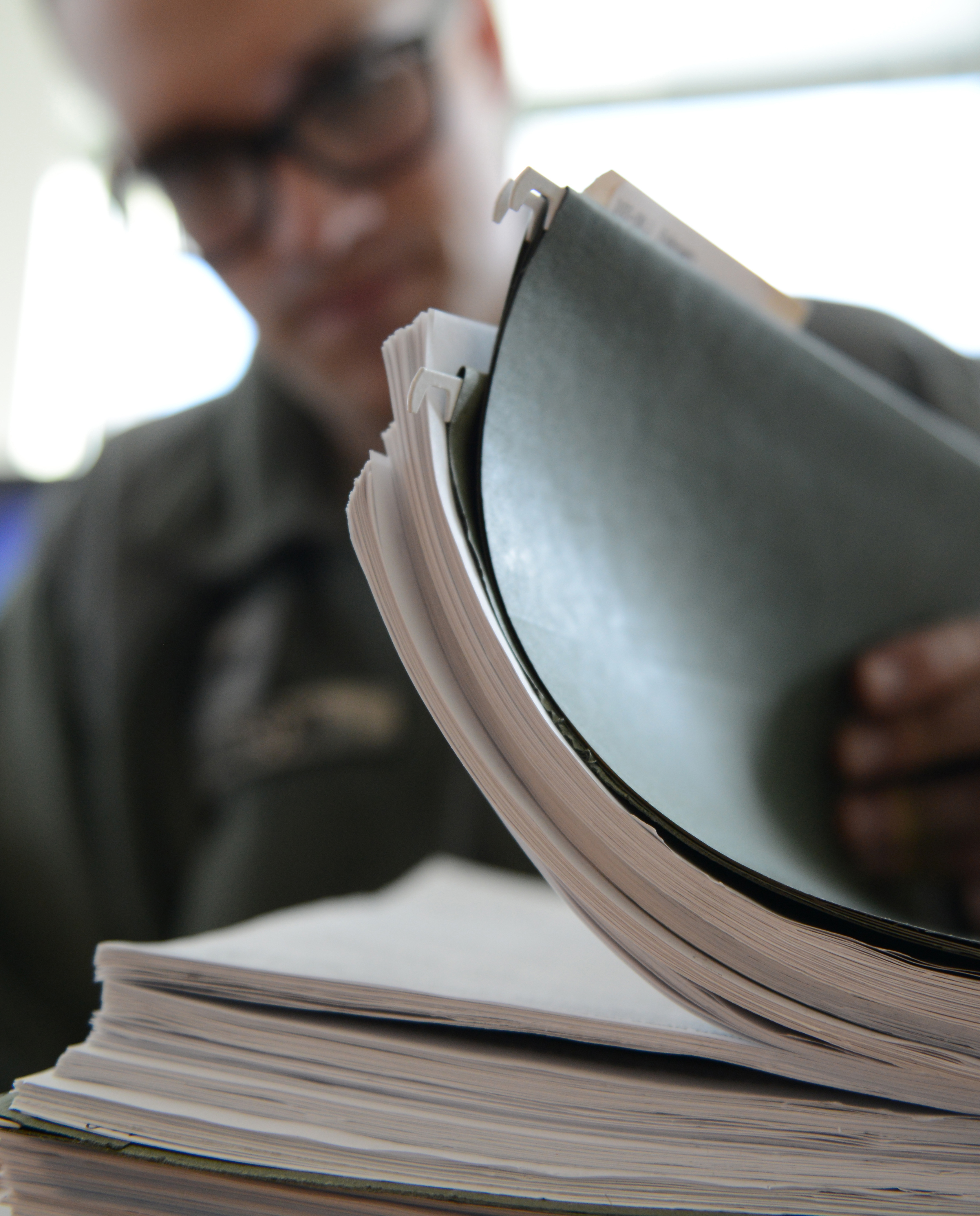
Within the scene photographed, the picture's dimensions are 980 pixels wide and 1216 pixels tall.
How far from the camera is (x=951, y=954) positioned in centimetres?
19

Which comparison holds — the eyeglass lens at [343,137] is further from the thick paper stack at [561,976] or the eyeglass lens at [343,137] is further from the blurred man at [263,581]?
the thick paper stack at [561,976]

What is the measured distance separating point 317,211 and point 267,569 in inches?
15.3

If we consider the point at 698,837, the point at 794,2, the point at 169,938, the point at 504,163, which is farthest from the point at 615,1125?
the point at 794,2

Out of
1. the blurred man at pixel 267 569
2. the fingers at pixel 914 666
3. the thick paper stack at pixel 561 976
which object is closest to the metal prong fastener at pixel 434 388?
the thick paper stack at pixel 561 976

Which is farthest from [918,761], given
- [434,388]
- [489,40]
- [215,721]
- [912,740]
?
[489,40]

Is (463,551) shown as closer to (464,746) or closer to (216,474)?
(464,746)

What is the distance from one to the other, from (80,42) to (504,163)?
44cm

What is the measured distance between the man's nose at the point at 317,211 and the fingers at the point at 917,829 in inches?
25.4

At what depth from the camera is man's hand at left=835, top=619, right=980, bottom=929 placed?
1.25ft

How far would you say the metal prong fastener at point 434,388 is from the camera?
0.21 meters

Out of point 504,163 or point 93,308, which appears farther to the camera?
point 93,308

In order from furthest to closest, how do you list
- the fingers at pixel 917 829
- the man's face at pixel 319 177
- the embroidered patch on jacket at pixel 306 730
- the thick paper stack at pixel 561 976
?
1. the embroidered patch on jacket at pixel 306 730
2. the man's face at pixel 319 177
3. the fingers at pixel 917 829
4. the thick paper stack at pixel 561 976

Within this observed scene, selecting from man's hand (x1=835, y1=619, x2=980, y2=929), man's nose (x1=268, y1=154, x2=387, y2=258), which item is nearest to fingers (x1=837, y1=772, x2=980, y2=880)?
man's hand (x1=835, y1=619, x2=980, y2=929)

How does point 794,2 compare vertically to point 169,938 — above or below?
above
